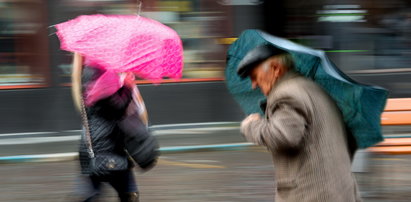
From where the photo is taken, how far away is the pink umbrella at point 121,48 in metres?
4.50

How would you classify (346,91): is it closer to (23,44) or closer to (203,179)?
(203,179)

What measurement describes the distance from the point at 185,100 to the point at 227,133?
3.02ft

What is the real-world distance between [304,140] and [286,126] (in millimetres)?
115

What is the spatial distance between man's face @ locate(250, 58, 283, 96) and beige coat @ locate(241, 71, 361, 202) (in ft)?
0.12

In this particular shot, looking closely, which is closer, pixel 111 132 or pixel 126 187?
pixel 111 132

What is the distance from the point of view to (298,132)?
2918 mm

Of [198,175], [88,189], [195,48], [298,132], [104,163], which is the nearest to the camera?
[298,132]

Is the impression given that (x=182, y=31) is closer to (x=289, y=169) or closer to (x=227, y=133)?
(x=227, y=133)

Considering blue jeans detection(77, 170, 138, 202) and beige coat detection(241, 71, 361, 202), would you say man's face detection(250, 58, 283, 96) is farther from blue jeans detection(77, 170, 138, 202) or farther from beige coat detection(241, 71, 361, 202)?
blue jeans detection(77, 170, 138, 202)

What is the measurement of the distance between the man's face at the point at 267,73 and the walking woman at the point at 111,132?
1.65 m

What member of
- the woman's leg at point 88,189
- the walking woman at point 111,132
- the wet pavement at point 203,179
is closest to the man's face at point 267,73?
the walking woman at point 111,132

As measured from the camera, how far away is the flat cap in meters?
3.05

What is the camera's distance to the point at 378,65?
39.7ft

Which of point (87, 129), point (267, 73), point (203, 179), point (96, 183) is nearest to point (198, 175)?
point (203, 179)
